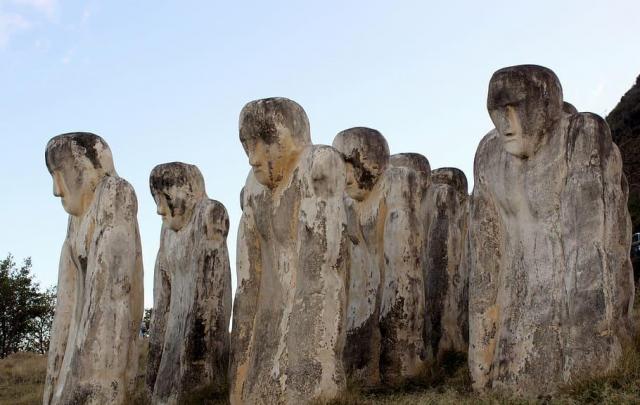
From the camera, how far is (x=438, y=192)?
1426cm

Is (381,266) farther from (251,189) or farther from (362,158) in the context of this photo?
(251,189)

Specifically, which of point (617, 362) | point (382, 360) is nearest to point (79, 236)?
point (382, 360)

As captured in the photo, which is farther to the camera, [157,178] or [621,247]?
[157,178]

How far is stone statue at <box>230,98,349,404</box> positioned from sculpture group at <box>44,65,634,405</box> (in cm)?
2

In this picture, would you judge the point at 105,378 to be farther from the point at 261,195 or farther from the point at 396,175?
the point at 396,175

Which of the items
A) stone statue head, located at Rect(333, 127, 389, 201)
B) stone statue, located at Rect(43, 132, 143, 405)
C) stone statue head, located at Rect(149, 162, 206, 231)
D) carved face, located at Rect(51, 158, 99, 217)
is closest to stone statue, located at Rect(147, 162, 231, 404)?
stone statue head, located at Rect(149, 162, 206, 231)

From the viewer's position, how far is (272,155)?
391 inches

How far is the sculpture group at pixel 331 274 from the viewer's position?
9.03m

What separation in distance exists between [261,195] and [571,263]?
11.2ft

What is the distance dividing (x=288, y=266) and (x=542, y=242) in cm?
272

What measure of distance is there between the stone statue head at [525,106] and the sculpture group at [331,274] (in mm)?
15

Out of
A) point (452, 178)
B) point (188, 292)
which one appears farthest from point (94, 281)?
point (452, 178)

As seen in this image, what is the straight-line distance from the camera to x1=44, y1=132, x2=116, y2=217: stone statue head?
11.3m

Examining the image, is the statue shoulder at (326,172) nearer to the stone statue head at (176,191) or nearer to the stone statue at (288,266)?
the stone statue at (288,266)
